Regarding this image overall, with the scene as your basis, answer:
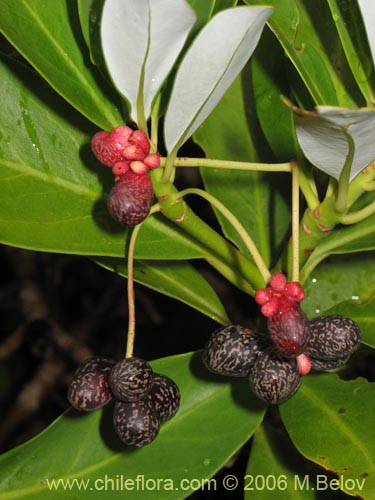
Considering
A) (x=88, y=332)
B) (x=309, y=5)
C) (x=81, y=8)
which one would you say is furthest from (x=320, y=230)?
(x=88, y=332)

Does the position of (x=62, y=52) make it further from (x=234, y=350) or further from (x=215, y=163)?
(x=234, y=350)

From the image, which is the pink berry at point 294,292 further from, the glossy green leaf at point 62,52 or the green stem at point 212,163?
the glossy green leaf at point 62,52

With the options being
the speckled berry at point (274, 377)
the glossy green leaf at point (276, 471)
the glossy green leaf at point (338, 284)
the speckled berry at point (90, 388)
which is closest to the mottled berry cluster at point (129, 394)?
the speckled berry at point (90, 388)

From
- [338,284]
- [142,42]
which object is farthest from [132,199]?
[338,284]

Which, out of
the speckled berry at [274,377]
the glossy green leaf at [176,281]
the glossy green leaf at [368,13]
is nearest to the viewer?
the glossy green leaf at [368,13]

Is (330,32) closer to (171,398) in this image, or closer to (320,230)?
(320,230)
